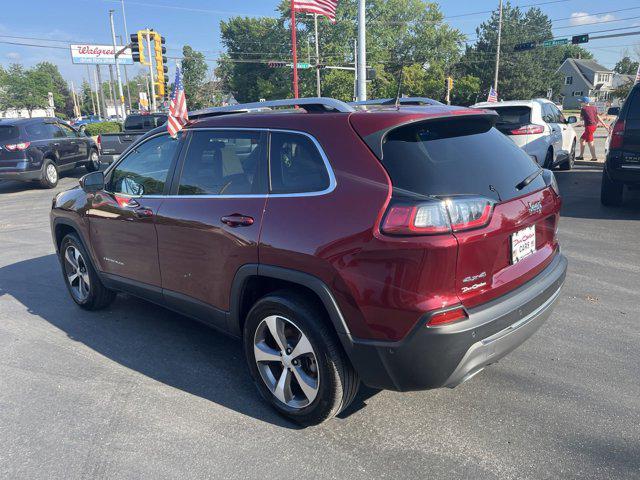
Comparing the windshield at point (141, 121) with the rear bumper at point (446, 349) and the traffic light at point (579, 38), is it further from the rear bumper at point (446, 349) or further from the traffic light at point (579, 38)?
the traffic light at point (579, 38)

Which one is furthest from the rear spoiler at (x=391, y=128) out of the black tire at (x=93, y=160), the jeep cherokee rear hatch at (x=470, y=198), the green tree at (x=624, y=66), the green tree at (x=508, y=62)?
the green tree at (x=624, y=66)

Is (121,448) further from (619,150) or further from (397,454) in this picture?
(619,150)

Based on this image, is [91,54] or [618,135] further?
[91,54]

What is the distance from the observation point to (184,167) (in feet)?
11.8

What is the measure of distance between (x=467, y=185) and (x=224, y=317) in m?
1.72

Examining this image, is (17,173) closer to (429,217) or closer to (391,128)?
(391,128)

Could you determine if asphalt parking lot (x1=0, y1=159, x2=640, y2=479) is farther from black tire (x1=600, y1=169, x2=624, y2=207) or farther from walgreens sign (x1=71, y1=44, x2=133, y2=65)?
walgreens sign (x1=71, y1=44, x2=133, y2=65)

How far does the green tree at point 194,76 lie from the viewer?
7462 centimetres

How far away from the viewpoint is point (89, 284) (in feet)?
15.3

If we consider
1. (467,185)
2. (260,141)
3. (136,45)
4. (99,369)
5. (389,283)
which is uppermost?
(136,45)

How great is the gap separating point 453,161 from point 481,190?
215 mm

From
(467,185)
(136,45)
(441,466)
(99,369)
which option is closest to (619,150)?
(467,185)

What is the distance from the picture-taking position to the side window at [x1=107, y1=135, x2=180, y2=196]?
3766 millimetres

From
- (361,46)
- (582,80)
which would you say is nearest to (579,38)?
(361,46)
